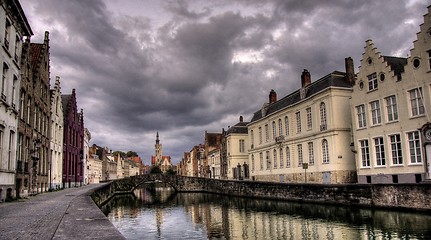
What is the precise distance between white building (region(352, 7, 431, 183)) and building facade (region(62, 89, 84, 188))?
2783cm

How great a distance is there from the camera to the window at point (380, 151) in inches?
1070

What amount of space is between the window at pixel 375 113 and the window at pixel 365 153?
194 cm

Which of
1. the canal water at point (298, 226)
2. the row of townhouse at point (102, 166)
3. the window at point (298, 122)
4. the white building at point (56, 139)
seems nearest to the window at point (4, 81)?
the canal water at point (298, 226)

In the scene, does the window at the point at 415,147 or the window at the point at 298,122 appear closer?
the window at the point at 415,147

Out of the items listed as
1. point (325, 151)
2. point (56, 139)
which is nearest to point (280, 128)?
point (325, 151)

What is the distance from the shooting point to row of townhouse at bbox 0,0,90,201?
55.1 feet

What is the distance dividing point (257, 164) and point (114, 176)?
6218cm

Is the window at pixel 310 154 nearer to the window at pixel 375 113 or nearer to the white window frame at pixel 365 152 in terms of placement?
the white window frame at pixel 365 152

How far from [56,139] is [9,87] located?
54.4 ft

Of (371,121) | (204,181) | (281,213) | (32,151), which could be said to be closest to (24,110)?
(32,151)

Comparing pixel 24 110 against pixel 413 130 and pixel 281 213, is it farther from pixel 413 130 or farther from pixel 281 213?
pixel 413 130

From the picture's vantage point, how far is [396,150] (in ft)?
84.9

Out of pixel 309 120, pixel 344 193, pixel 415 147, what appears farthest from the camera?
pixel 309 120

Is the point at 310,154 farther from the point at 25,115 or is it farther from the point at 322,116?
the point at 25,115
